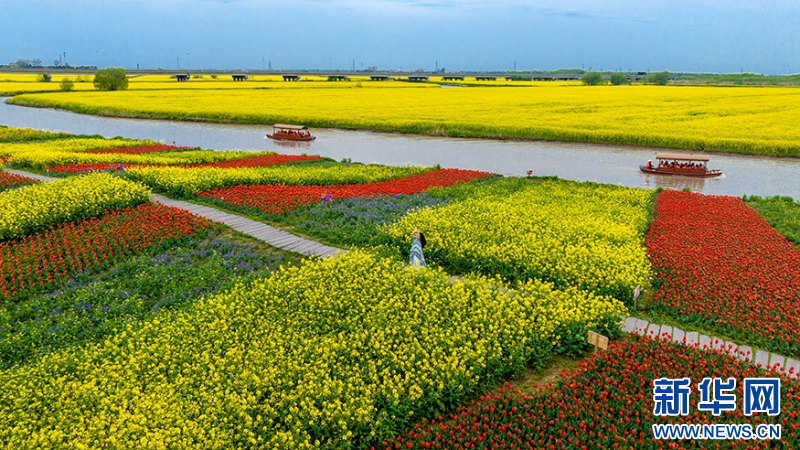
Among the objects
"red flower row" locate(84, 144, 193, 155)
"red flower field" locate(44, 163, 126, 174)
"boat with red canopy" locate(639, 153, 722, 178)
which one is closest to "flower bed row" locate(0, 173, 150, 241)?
"red flower field" locate(44, 163, 126, 174)

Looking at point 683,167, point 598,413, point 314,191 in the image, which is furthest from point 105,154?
point 683,167

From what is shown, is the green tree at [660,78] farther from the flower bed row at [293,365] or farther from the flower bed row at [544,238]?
the flower bed row at [293,365]

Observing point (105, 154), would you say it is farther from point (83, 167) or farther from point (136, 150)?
point (83, 167)

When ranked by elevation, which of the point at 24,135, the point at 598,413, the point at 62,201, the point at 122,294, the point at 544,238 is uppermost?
the point at 24,135

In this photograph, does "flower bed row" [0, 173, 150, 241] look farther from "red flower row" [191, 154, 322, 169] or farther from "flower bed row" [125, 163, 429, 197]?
"red flower row" [191, 154, 322, 169]

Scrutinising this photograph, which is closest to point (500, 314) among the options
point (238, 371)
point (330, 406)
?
point (330, 406)
